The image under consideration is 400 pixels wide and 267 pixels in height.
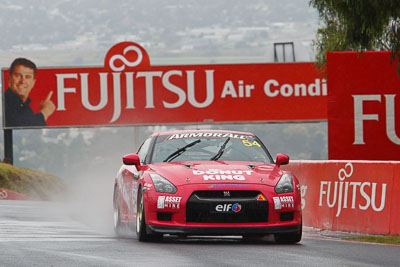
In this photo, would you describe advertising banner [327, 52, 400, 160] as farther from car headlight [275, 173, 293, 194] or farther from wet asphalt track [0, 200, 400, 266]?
car headlight [275, 173, 293, 194]

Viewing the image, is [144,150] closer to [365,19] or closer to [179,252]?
[179,252]

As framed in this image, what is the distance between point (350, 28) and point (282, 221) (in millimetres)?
6047

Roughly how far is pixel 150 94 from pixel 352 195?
97.2 ft

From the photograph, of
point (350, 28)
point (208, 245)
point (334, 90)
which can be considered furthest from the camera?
point (334, 90)

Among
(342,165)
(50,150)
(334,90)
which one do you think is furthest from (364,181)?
(50,150)

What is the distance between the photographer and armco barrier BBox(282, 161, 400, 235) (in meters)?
14.6

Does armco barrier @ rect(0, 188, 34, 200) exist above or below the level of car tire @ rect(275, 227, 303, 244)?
below

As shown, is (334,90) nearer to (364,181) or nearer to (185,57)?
(364,181)

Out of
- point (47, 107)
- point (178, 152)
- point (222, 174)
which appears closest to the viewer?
point (222, 174)

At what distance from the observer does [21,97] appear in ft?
147

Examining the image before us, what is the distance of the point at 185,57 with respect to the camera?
192 meters

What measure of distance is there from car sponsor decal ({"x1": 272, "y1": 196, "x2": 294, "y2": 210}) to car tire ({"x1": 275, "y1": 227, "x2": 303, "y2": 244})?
0.38m

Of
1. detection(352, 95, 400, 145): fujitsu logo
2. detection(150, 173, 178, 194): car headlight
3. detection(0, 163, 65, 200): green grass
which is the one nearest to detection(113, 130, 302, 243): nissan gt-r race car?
detection(150, 173, 178, 194): car headlight

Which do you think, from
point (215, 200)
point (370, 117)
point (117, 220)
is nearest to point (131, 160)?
point (215, 200)
